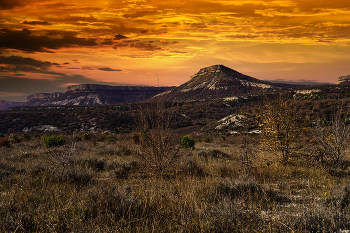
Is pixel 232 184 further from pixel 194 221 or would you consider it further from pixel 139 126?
pixel 139 126

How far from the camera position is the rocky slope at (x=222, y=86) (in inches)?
3839

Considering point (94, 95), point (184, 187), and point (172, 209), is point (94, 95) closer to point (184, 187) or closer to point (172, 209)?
point (184, 187)

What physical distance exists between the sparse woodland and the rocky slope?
85983mm

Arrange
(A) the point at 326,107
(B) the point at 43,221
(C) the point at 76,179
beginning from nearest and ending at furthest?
(B) the point at 43,221
(C) the point at 76,179
(A) the point at 326,107

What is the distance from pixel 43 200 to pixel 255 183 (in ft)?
14.8

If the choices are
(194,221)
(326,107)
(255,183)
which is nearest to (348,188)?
(255,183)

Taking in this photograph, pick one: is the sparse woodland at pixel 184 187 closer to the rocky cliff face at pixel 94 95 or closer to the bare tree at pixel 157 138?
the bare tree at pixel 157 138

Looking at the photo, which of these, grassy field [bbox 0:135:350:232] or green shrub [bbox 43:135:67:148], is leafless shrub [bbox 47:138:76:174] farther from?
green shrub [bbox 43:135:67:148]

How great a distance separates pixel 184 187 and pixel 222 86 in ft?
349

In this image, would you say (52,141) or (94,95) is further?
(94,95)

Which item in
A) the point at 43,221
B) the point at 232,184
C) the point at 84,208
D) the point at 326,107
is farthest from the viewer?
the point at 326,107

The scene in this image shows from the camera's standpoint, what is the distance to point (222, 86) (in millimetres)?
106062

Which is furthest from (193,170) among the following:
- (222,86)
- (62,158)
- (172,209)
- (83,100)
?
(83,100)

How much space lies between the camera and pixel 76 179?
556 centimetres
